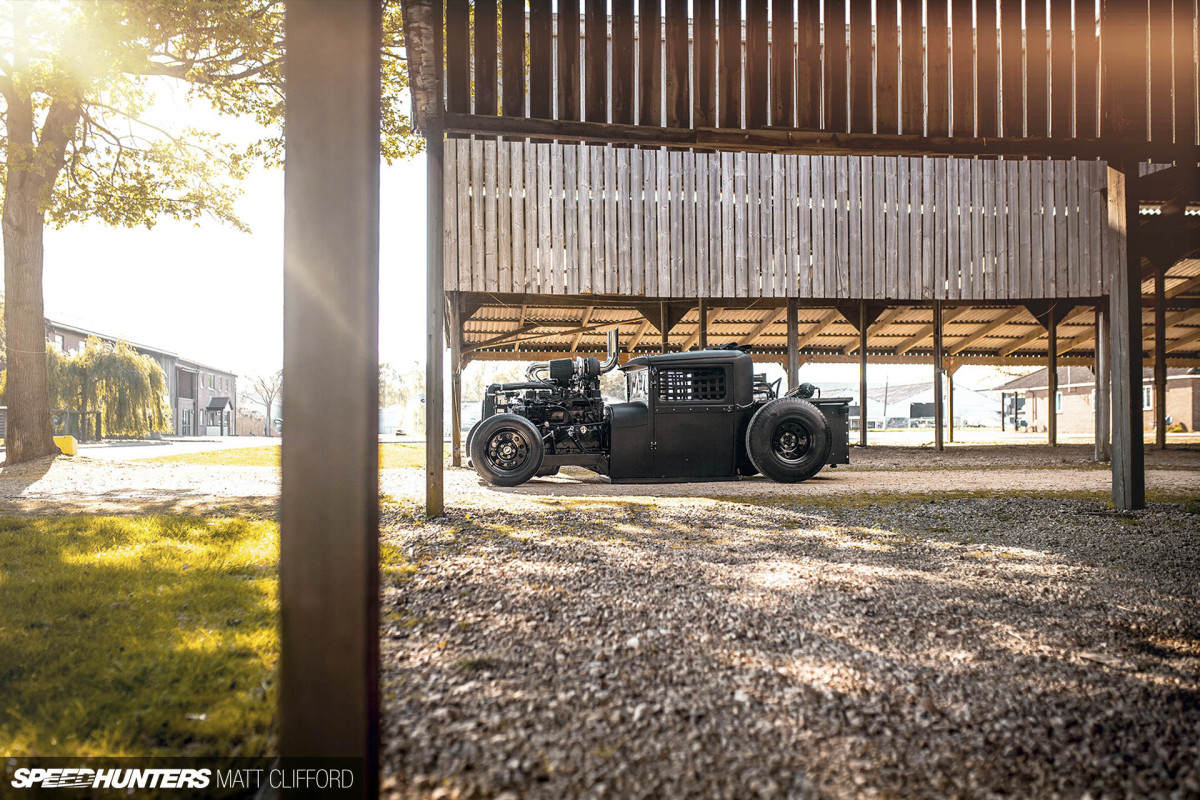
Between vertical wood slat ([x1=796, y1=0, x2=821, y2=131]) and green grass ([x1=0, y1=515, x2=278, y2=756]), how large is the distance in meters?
5.73

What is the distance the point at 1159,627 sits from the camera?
2.77m

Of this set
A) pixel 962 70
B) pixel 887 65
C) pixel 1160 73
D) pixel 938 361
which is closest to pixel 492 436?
pixel 887 65

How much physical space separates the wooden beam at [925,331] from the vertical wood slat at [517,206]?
461 inches

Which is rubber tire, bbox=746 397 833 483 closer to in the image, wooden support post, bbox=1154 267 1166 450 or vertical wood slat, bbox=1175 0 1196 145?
vertical wood slat, bbox=1175 0 1196 145

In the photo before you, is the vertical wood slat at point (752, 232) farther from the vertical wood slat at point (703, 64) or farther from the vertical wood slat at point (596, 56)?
the vertical wood slat at point (596, 56)

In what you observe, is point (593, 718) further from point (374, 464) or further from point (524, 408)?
point (524, 408)

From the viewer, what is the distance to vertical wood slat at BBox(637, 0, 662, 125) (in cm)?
579

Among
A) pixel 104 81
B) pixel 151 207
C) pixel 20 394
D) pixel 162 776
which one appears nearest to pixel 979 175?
pixel 162 776

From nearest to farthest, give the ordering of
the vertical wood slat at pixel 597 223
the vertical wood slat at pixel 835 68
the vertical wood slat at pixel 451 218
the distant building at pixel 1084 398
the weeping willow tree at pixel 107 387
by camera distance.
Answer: the vertical wood slat at pixel 835 68 → the vertical wood slat at pixel 451 218 → the vertical wood slat at pixel 597 223 → the weeping willow tree at pixel 107 387 → the distant building at pixel 1084 398

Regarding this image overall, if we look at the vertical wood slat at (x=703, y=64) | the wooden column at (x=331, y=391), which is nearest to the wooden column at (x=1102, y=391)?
the vertical wood slat at (x=703, y=64)

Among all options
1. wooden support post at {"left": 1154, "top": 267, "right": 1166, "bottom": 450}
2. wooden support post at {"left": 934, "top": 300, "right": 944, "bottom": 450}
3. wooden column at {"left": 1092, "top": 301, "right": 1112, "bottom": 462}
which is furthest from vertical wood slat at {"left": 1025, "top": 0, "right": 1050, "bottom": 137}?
wooden support post at {"left": 1154, "top": 267, "right": 1166, "bottom": 450}

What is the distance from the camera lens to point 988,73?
18.9ft

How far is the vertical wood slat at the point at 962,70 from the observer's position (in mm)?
5894

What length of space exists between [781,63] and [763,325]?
37.6 ft
